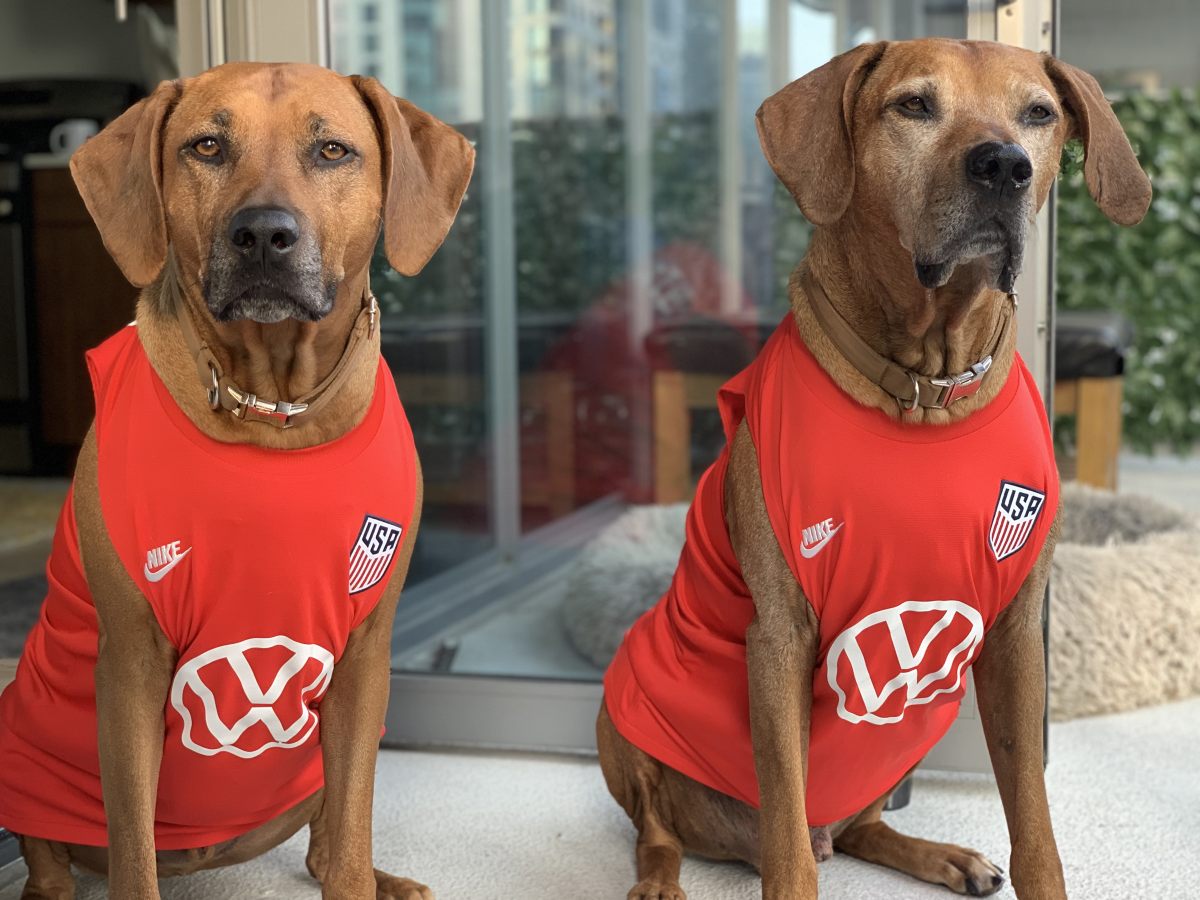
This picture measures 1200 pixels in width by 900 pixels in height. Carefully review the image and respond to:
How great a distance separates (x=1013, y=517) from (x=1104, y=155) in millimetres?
528

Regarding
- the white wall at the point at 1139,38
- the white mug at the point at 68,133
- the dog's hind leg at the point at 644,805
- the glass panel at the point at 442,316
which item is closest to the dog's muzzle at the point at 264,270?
the dog's hind leg at the point at 644,805

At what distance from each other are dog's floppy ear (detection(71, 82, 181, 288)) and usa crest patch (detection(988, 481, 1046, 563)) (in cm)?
117

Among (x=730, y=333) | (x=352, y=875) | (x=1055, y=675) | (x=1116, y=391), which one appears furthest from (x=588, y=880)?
(x=1116, y=391)

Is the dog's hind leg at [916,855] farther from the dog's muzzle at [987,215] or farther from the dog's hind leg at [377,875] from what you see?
the dog's muzzle at [987,215]

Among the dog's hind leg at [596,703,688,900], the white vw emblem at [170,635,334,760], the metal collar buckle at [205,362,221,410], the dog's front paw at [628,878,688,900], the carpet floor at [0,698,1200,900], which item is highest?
the metal collar buckle at [205,362,221,410]

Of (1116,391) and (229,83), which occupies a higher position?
(229,83)

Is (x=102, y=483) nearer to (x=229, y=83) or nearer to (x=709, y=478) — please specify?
(x=229, y=83)

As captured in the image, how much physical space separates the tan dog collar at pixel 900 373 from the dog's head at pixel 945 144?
0.40ft

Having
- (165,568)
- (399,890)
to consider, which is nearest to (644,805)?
(399,890)

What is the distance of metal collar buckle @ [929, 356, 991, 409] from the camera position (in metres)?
1.57

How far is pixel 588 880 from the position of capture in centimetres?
202

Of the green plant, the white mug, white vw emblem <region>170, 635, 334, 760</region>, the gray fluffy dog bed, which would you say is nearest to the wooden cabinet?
the white mug

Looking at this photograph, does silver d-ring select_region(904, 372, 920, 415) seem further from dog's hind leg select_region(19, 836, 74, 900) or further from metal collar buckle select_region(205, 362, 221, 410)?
dog's hind leg select_region(19, 836, 74, 900)

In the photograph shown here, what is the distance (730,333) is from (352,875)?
239 centimetres
